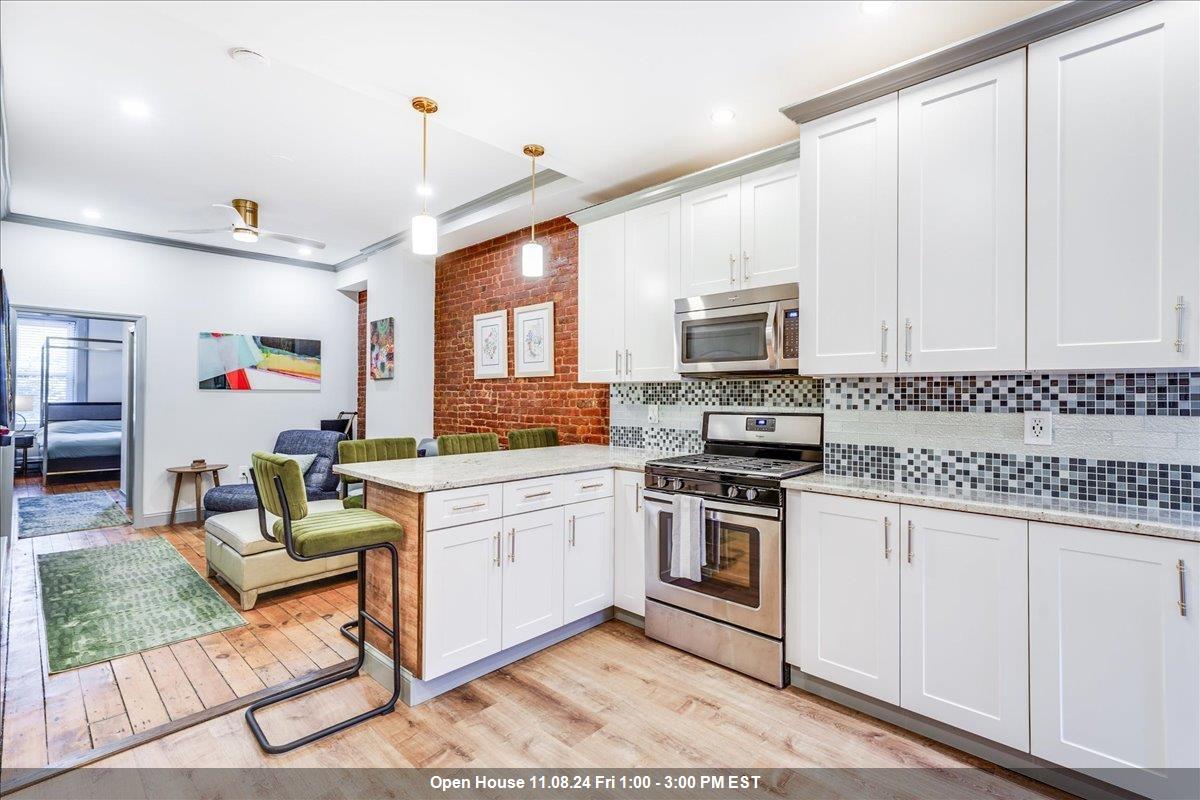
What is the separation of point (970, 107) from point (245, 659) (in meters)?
3.99

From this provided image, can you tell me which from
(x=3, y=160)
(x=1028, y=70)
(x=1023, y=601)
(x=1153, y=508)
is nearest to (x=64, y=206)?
(x=3, y=160)

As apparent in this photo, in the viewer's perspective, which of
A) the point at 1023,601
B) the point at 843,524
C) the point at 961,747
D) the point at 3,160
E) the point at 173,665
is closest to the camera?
the point at 1023,601

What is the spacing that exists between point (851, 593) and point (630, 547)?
3.83 ft

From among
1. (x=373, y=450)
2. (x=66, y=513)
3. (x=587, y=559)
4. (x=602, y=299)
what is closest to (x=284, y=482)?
(x=373, y=450)

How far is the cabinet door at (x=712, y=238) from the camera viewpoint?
2896 mm

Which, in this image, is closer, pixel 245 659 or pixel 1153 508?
pixel 1153 508

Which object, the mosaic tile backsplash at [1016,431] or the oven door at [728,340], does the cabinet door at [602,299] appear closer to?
the oven door at [728,340]

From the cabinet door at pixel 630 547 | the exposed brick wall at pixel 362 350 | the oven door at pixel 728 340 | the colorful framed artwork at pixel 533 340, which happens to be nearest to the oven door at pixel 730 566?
the cabinet door at pixel 630 547

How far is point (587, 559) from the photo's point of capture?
297 cm

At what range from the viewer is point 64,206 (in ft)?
14.6

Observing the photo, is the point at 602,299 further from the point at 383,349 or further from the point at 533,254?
the point at 383,349

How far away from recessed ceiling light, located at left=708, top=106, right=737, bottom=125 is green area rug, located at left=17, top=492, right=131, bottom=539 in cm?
634

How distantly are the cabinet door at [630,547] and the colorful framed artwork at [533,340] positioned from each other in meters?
1.57

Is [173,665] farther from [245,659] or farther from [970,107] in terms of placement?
[970,107]
